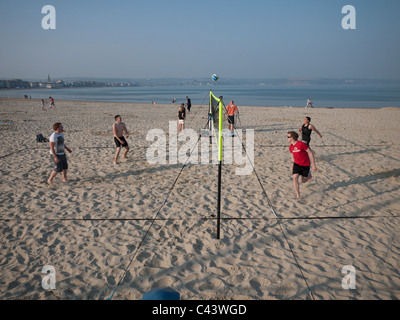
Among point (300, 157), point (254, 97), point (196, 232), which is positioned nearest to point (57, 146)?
point (196, 232)

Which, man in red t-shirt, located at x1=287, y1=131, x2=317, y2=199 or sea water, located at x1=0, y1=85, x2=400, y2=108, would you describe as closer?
man in red t-shirt, located at x1=287, y1=131, x2=317, y2=199

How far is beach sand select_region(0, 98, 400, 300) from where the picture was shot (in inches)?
120

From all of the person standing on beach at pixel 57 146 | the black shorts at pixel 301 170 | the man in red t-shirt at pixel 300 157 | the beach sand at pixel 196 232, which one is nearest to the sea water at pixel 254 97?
the beach sand at pixel 196 232

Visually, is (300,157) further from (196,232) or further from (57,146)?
(57,146)

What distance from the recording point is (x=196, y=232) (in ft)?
13.6

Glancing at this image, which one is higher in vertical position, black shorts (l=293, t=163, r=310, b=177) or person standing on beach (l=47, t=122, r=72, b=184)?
person standing on beach (l=47, t=122, r=72, b=184)

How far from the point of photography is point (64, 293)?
2.89 m

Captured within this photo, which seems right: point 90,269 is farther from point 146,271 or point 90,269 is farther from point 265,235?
point 265,235

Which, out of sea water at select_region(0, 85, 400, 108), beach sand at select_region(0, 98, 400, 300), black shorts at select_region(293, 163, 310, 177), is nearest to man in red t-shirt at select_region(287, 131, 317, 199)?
black shorts at select_region(293, 163, 310, 177)

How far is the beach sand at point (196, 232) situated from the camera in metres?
3.05

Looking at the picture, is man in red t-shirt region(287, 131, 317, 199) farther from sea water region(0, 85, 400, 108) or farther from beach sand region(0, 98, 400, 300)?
sea water region(0, 85, 400, 108)
